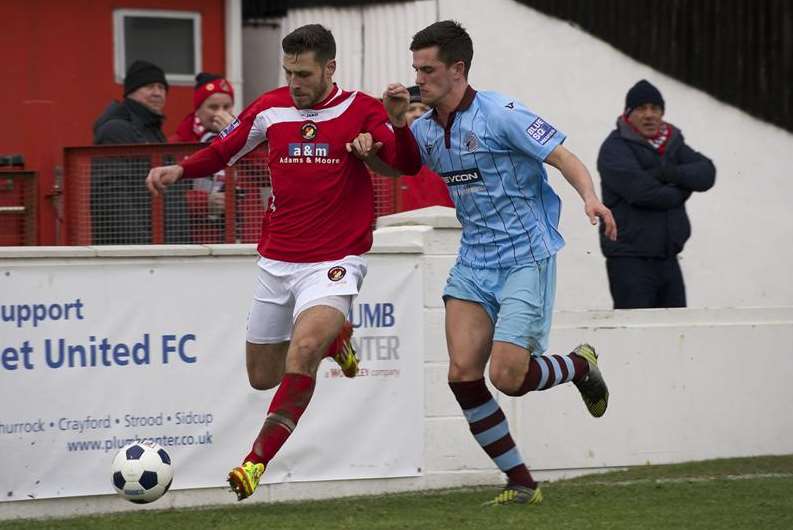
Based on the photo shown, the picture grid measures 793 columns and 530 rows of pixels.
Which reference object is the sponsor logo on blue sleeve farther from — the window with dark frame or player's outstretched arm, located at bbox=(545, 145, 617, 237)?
the window with dark frame

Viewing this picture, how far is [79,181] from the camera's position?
371 inches

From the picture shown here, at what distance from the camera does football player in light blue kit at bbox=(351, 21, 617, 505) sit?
7.70m

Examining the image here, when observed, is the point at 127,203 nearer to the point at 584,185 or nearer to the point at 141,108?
the point at 141,108

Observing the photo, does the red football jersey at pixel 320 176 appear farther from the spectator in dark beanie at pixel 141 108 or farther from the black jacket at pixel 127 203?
the spectator in dark beanie at pixel 141 108

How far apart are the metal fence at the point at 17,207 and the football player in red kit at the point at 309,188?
1.68 m

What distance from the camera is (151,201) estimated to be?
9.40 m

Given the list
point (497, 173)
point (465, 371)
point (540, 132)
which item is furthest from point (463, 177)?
point (465, 371)

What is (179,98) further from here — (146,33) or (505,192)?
(505,192)

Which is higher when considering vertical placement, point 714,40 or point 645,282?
point 714,40

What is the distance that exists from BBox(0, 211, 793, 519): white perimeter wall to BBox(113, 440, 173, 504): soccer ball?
142 centimetres

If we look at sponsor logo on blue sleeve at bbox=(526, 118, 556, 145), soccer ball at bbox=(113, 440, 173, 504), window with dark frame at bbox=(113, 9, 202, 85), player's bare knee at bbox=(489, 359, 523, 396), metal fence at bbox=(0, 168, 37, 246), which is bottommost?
soccer ball at bbox=(113, 440, 173, 504)

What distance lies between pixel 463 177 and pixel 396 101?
59 centimetres

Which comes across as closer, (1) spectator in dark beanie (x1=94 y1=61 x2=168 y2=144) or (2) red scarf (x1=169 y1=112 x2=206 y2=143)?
(1) spectator in dark beanie (x1=94 y1=61 x2=168 y2=144)

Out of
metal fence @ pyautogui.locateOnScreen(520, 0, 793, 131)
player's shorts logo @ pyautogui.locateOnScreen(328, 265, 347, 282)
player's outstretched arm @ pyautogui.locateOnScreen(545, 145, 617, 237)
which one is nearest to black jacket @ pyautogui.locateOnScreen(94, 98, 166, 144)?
player's shorts logo @ pyautogui.locateOnScreen(328, 265, 347, 282)
